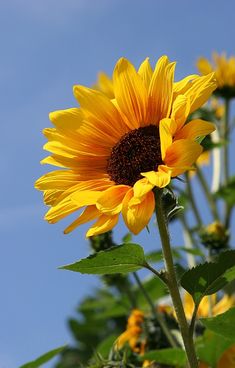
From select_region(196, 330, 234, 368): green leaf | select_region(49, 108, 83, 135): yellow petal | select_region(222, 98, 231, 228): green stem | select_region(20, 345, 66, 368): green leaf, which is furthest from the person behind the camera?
select_region(222, 98, 231, 228): green stem

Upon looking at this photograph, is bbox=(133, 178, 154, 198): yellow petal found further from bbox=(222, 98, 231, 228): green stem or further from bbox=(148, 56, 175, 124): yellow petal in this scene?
bbox=(222, 98, 231, 228): green stem

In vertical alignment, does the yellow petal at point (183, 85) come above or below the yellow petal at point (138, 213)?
above

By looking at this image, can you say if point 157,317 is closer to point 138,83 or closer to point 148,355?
point 148,355

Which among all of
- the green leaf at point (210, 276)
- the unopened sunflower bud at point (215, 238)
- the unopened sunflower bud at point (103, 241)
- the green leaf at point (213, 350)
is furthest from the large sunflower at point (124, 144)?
the unopened sunflower bud at point (215, 238)

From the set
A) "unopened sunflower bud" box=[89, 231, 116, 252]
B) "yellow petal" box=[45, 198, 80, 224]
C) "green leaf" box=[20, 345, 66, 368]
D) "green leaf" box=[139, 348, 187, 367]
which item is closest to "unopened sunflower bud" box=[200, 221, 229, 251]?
"unopened sunflower bud" box=[89, 231, 116, 252]

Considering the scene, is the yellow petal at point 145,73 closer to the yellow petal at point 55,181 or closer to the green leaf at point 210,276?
the yellow petal at point 55,181

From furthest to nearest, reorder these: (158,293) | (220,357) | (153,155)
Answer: (158,293) < (220,357) < (153,155)

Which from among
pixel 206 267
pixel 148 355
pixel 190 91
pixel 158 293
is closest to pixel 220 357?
pixel 148 355
